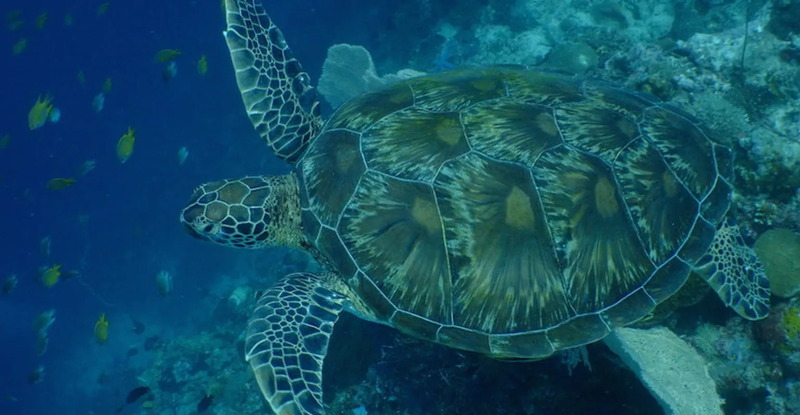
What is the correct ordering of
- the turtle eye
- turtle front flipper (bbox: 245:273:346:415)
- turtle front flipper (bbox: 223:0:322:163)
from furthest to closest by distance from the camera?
turtle front flipper (bbox: 223:0:322:163) < the turtle eye < turtle front flipper (bbox: 245:273:346:415)

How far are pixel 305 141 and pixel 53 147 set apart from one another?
98.5 feet

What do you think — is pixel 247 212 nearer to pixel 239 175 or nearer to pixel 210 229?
pixel 210 229

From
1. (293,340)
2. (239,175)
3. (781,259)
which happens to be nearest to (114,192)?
(239,175)

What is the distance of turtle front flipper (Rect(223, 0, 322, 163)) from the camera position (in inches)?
166

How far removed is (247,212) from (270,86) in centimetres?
140

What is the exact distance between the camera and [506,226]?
109 inches

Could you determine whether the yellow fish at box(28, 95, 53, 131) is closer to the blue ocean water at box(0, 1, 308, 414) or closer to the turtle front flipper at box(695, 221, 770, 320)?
the blue ocean water at box(0, 1, 308, 414)

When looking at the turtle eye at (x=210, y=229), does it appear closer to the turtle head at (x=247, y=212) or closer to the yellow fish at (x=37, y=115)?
the turtle head at (x=247, y=212)

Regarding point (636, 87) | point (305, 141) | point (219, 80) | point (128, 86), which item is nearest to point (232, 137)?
point (219, 80)

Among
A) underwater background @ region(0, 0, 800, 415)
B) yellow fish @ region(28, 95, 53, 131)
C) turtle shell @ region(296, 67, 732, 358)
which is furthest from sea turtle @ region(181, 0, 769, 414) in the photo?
yellow fish @ region(28, 95, 53, 131)

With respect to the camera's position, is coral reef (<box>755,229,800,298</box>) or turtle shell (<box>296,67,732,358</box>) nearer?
turtle shell (<box>296,67,732,358</box>)

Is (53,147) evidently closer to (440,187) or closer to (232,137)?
(232,137)

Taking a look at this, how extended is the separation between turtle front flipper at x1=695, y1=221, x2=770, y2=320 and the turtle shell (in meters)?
0.16

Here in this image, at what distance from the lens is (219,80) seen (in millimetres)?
18359
